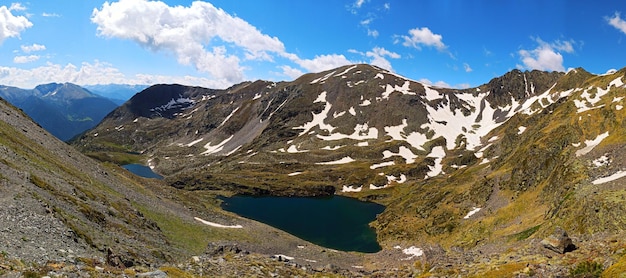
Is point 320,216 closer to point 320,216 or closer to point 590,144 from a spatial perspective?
point 320,216

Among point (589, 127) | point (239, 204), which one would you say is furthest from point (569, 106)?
point (239, 204)

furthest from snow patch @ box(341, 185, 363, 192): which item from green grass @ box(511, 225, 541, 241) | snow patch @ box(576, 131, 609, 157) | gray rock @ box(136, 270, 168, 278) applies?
gray rock @ box(136, 270, 168, 278)

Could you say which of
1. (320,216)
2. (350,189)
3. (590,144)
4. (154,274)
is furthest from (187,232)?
(350,189)

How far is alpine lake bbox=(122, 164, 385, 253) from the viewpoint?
371 feet

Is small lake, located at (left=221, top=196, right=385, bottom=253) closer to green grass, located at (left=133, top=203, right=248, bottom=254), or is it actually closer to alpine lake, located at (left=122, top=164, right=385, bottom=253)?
alpine lake, located at (left=122, top=164, right=385, bottom=253)

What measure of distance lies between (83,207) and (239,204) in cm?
11942

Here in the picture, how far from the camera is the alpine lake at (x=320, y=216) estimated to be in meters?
113

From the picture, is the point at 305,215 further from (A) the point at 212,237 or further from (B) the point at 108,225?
(B) the point at 108,225

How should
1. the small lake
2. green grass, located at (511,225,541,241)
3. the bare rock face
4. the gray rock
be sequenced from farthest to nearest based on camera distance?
the small lake → green grass, located at (511,225,541,241) → the bare rock face → the gray rock

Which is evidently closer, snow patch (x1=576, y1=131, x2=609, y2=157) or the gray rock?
the gray rock

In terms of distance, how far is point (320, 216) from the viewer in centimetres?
14375

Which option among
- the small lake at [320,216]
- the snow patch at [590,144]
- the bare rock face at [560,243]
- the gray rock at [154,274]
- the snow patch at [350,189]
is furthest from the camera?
the snow patch at [350,189]

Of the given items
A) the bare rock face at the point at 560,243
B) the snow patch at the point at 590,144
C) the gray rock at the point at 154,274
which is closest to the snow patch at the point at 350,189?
the snow patch at the point at 590,144

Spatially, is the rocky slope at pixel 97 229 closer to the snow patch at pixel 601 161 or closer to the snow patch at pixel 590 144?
the snow patch at pixel 601 161
